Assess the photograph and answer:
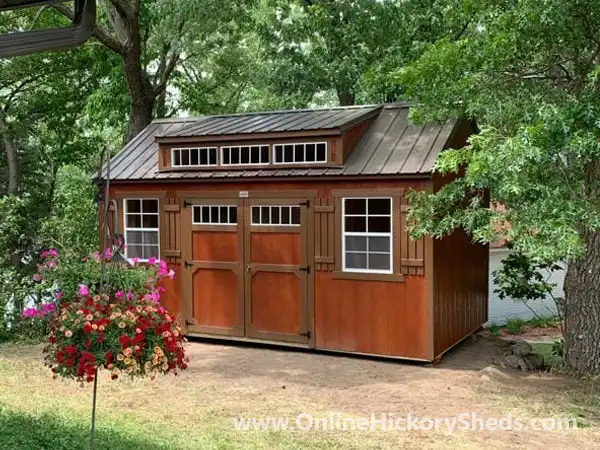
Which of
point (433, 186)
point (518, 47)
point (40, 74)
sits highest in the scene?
point (40, 74)

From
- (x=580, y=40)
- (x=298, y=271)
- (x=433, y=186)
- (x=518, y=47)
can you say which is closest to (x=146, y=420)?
(x=298, y=271)

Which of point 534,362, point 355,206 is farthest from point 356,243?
point 534,362

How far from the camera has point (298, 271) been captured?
8.83m

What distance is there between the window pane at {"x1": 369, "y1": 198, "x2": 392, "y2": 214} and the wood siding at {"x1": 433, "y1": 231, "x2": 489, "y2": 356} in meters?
0.75

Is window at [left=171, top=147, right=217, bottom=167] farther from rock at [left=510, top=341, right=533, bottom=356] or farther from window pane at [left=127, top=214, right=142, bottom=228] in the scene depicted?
rock at [left=510, top=341, right=533, bottom=356]

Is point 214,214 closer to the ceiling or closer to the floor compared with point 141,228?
closer to the ceiling

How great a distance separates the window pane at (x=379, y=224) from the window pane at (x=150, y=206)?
3.51m

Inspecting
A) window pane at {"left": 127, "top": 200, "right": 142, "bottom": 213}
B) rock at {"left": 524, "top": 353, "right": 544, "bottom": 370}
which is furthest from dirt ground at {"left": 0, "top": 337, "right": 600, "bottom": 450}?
window pane at {"left": 127, "top": 200, "right": 142, "bottom": 213}

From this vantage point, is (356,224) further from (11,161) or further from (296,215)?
(11,161)

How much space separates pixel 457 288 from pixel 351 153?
2.40m

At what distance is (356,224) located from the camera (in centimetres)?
846

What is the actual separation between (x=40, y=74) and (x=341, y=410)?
12126 mm

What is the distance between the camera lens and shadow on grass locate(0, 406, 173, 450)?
4648mm

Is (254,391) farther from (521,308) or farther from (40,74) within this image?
(40,74)
